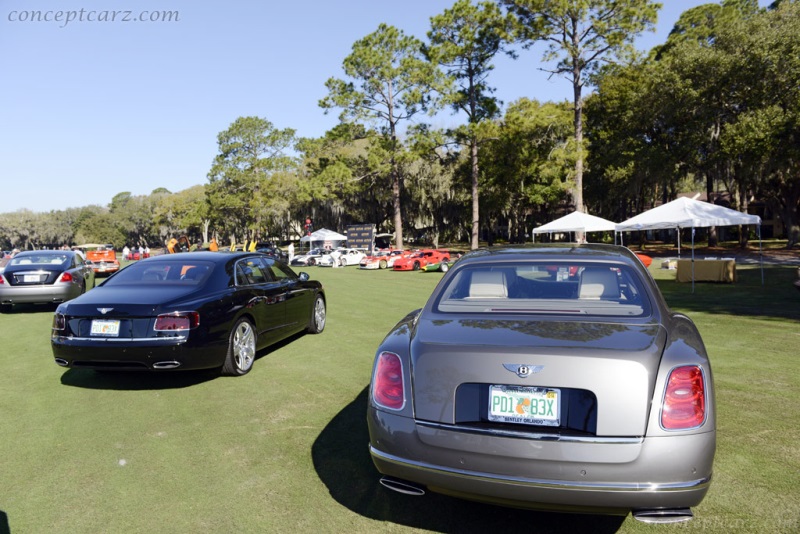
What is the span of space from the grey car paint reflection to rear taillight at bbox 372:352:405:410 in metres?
0.01

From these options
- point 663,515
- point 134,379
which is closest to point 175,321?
point 134,379

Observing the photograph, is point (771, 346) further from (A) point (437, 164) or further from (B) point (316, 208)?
(B) point (316, 208)

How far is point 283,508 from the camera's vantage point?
10.6 feet

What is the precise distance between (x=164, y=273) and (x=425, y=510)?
487 cm

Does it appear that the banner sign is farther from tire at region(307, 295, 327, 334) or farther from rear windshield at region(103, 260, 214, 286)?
rear windshield at region(103, 260, 214, 286)

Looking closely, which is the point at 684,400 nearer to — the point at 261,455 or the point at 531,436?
the point at 531,436

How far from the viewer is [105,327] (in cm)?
558

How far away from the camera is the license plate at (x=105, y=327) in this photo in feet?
18.2

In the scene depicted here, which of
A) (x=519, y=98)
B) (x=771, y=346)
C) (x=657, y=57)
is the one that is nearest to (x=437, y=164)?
(x=519, y=98)

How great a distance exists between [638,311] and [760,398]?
283 cm

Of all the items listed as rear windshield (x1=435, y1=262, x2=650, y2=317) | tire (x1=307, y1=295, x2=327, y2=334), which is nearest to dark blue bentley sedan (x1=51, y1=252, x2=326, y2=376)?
tire (x1=307, y1=295, x2=327, y2=334)

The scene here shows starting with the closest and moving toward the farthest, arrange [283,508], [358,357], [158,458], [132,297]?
[283,508]
[158,458]
[132,297]
[358,357]

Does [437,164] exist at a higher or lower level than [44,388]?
higher

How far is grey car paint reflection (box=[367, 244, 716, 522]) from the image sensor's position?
250 cm
